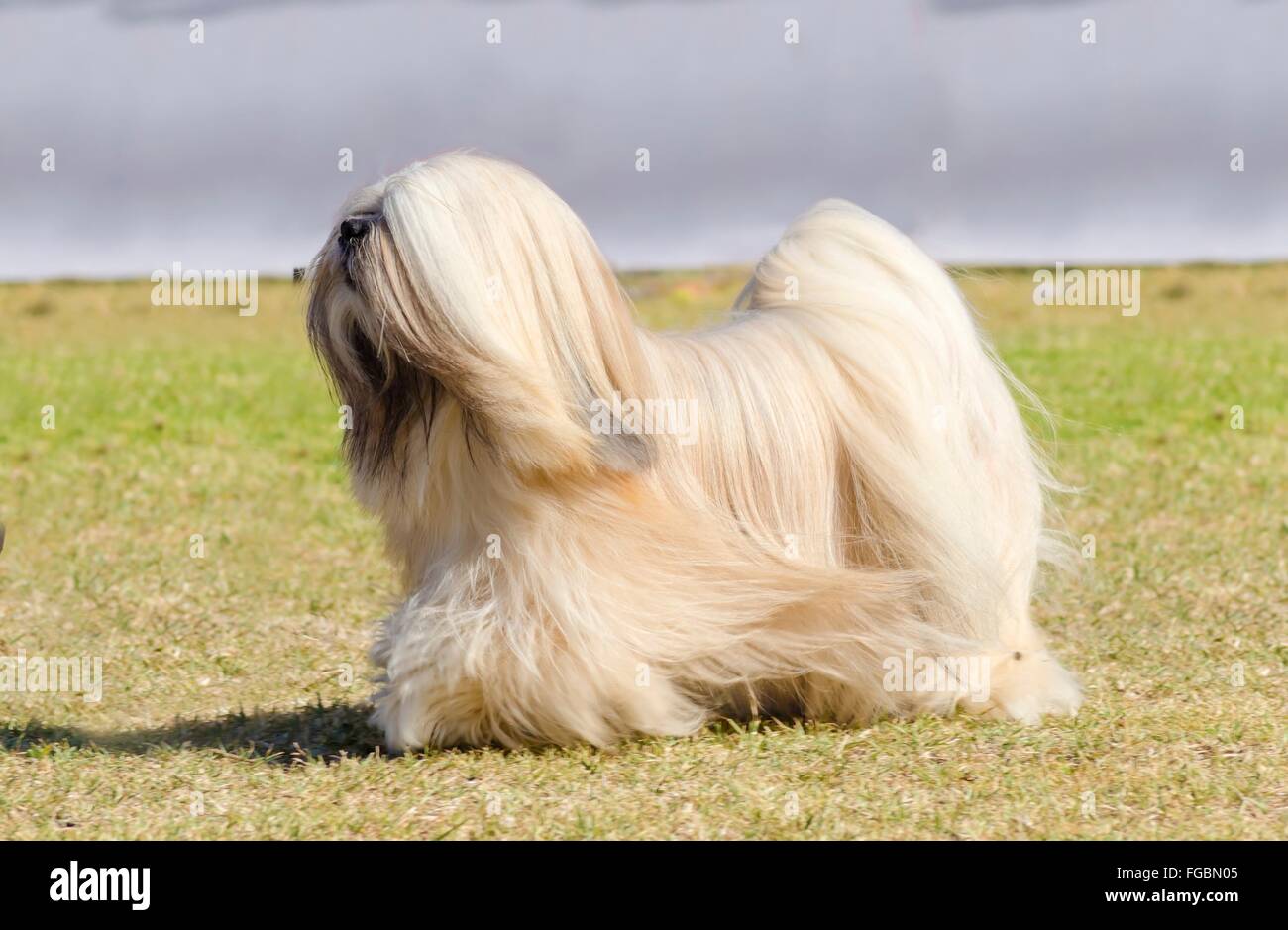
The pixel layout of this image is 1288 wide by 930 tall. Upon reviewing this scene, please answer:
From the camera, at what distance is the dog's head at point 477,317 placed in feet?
13.8

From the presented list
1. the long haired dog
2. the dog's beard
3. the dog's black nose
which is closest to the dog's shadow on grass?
the long haired dog

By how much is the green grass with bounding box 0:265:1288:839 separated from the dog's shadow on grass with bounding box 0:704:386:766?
0.05 feet

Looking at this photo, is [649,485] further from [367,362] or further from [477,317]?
[367,362]

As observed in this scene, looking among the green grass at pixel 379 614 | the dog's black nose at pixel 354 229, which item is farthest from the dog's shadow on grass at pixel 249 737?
the dog's black nose at pixel 354 229

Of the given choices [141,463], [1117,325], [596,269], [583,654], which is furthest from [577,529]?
[1117,325]

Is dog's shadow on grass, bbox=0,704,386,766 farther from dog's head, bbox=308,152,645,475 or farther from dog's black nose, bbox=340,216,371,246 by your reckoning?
dog's black nose, bbox=340,216,371,246

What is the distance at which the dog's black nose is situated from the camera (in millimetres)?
4285

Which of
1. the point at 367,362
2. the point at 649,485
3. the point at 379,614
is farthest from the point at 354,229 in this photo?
the point at 379,614

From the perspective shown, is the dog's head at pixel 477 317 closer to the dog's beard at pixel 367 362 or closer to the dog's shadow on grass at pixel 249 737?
the dog's beard at pixel 367 362

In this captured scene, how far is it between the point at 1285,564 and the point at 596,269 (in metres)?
4.94

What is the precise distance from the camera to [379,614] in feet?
24.2

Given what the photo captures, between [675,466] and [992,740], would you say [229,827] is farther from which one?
[992,740]

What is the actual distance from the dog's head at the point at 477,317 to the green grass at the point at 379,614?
3.18ft

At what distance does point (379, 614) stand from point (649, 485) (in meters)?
3.06
